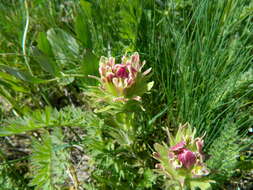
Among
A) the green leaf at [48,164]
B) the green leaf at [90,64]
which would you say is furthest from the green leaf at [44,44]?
the green leaf at [48,164]

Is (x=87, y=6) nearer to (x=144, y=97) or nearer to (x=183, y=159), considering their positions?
(x=144, y=97)

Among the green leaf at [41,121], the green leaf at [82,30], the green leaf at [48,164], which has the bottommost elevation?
the green leaf at [48,164]

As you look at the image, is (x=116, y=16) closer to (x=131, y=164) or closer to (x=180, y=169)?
(x=131, y=164)

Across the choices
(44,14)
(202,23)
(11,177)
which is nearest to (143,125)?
(202,23)

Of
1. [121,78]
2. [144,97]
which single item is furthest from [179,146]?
[144,97]

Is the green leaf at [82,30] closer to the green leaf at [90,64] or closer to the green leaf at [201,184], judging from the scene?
the green leaf at [90,64]

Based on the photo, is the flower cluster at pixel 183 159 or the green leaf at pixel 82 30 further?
the green leaf at pixel 82 30

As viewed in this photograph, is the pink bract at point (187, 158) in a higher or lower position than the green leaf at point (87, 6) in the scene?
lower

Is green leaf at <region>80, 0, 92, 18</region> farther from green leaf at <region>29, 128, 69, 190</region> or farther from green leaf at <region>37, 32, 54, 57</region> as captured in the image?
green leaf at <region>29, 128, 69, 190</region>
